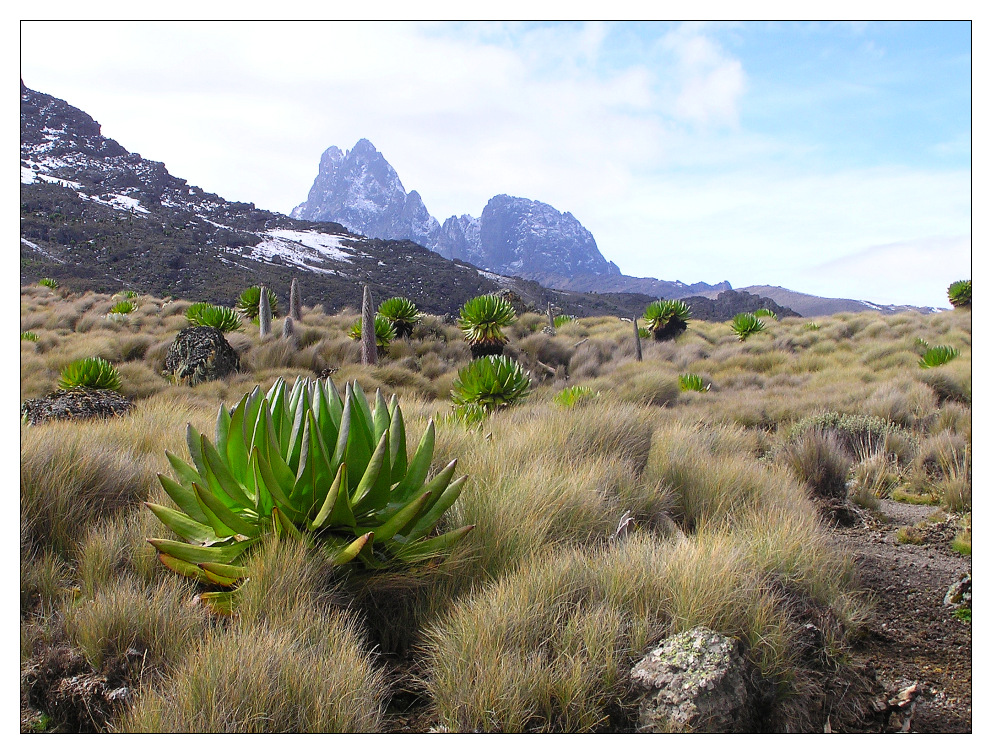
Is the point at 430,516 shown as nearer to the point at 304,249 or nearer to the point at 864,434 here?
the point at 864,434

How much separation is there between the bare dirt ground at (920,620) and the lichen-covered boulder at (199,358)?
9845 mm

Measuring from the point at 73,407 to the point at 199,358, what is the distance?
16.2ft

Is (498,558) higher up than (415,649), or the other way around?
(498,558)

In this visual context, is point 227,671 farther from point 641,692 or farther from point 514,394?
point 514,394

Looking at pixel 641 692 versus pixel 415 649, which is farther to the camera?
pixel 415 649

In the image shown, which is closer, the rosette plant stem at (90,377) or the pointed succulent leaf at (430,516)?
the pointed succulent leaf at (430,516)

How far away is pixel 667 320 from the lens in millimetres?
19016

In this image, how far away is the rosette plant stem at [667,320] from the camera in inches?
746

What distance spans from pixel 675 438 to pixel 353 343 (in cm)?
1063

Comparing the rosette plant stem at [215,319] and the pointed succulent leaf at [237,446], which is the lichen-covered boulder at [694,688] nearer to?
the pointed succulent leaf at [237,446]

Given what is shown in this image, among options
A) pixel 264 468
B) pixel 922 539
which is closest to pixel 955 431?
pixel 922 539

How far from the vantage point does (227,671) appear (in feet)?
5.13

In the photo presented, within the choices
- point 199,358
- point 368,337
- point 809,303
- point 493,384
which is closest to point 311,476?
point 493,384

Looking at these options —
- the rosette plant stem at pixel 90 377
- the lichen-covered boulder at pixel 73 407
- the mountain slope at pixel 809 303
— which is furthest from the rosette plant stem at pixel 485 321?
the mountain slope at pixel 809 303
